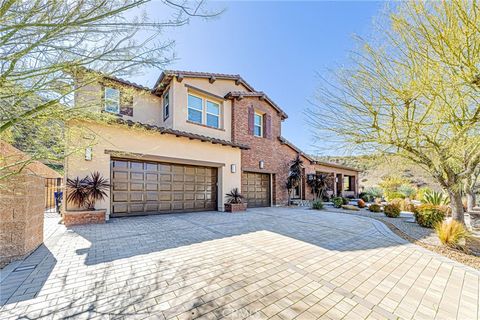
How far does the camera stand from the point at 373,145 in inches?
250

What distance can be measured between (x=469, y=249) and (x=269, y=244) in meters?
5.26

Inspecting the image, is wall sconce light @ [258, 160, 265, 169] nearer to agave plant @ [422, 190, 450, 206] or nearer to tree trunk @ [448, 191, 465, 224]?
tree trunk @ [448, 191, 465, 224]

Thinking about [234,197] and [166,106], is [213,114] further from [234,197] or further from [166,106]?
[234,197]

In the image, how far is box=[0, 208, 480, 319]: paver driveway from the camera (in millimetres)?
2730

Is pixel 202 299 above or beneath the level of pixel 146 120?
beneath

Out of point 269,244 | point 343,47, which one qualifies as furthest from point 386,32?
point 269,244

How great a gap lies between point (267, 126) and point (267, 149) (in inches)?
68.9

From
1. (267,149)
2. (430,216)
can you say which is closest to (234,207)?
(267,149)

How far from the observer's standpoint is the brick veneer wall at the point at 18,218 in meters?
4.09

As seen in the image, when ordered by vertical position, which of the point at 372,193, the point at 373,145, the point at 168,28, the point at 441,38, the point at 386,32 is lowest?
the point at 372,193

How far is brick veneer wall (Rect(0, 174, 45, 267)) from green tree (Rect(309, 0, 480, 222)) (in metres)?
7.51

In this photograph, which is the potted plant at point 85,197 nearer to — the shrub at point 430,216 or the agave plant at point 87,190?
the agave plant at point 87,190

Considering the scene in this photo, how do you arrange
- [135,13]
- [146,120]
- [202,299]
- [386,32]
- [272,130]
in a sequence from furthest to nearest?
[272,130] < [146,120] < [386,32] < [202,299] < [135,13]

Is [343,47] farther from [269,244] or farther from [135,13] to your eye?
[269,244]
